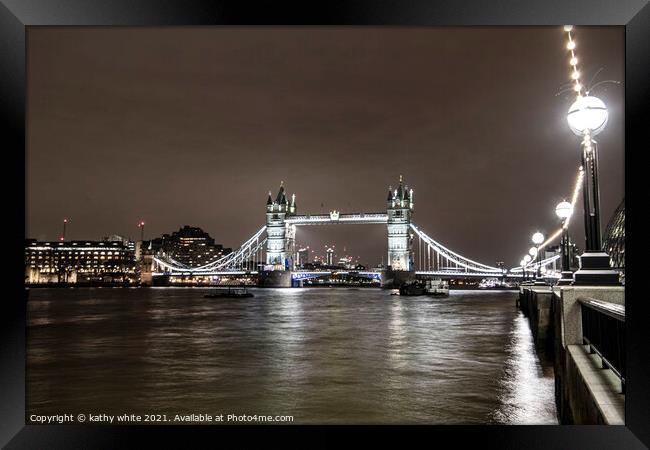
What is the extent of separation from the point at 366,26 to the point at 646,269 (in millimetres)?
2706

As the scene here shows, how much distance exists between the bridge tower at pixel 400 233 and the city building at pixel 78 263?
159 ft

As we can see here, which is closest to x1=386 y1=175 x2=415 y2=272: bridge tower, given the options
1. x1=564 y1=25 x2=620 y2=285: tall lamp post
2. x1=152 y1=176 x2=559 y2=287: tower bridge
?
x1=152 y1=176 x2=559 y2=287: tower bridge

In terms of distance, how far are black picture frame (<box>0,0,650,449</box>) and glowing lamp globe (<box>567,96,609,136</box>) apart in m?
1.51

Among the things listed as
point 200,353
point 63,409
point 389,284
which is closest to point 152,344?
point 200,353

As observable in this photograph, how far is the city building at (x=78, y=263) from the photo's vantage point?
115750 mm

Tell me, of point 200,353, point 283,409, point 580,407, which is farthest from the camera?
point 200,353

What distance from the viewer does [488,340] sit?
18609mm

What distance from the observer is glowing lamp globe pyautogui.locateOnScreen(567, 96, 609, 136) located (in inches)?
249

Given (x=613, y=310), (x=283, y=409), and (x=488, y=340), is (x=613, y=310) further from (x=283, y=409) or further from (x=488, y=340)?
(x=488, y=340)

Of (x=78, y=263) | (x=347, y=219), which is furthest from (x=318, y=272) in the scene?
(x=78, y=263)

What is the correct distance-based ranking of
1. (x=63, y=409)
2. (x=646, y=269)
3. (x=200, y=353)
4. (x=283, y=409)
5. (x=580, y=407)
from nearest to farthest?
(x=646, y=269) < (x=580, y=407) < (x=283, y=409) < (x=63, y=409) < (x=200, y=353)

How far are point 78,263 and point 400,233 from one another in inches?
2411
